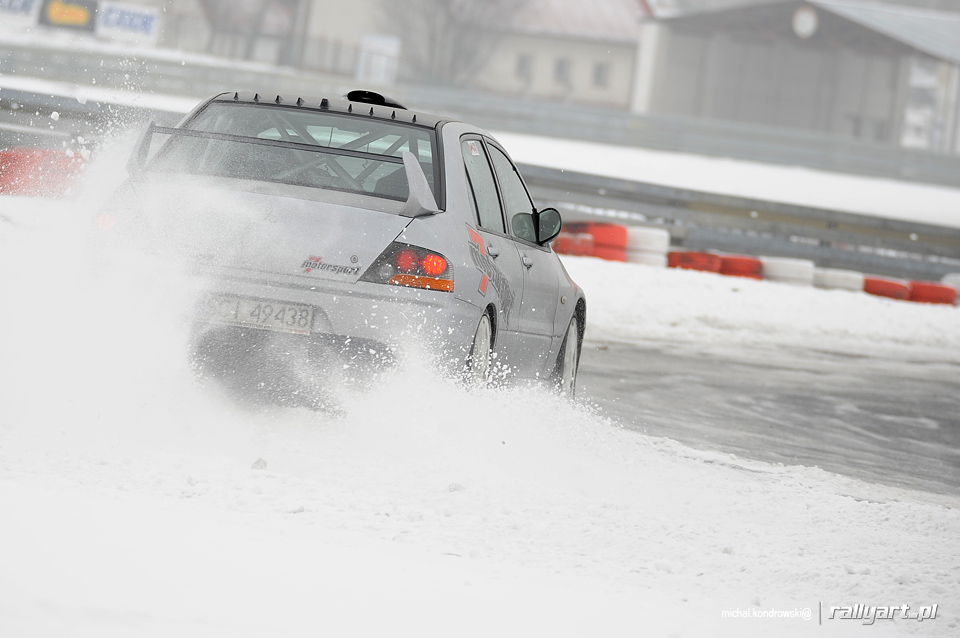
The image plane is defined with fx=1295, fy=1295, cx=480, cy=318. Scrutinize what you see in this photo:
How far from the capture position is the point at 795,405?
9828 millimetres

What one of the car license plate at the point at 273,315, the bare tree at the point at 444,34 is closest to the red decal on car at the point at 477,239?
the car license plate at the point at 273,315

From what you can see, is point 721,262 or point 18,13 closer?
point 721,262

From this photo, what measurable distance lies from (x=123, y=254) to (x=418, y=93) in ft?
99.4

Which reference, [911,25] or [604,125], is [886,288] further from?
[911,25]

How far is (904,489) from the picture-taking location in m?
7.01

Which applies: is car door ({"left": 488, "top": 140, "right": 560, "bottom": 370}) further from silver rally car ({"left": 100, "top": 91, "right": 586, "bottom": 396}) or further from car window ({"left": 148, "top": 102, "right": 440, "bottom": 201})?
car window ({"left": 148, "top": 102, "right": 440, "bottom": 201})

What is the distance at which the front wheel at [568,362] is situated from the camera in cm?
780

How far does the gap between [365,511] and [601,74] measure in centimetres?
6944

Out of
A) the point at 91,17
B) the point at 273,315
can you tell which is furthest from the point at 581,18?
the point at 273,315

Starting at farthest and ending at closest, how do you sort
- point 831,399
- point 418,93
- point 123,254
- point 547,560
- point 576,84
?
point 576,84 → point 418,93 → point 831,399 → point 123,254 → point 547,560

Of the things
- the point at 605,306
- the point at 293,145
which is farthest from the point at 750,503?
the point at 605,306

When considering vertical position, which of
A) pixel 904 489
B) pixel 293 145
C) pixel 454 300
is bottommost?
pixel 904 489

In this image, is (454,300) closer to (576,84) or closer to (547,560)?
(547,560)

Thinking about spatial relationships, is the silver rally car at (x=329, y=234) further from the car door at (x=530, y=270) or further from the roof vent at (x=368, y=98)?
the car door at (x=530, y=270)
